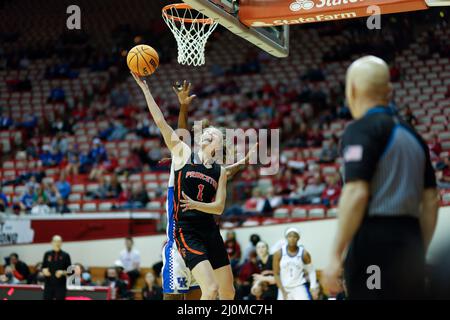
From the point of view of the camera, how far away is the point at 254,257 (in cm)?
1535

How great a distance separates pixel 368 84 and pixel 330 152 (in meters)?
14.8

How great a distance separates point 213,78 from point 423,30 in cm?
683

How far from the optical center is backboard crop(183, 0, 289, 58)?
330 inches

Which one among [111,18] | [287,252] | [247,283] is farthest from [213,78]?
[287,252]

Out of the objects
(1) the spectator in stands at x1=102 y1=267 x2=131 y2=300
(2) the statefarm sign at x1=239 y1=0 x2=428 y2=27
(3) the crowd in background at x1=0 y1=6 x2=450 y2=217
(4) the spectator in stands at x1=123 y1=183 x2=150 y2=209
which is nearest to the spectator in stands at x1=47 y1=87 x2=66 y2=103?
(3) the crowd in background at x1=0 y1=6 x2=450 y2=217

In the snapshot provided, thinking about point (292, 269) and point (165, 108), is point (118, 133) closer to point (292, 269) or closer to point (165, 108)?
point (165, 108)

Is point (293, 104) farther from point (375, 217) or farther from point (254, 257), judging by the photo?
point (375, 217)

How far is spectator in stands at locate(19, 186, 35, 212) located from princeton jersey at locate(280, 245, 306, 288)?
10.0 m

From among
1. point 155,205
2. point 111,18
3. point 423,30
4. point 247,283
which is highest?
point 111,18

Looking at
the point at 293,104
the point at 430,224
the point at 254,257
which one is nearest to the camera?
the point at 430,224

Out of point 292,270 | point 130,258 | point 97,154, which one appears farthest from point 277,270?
point 97,154

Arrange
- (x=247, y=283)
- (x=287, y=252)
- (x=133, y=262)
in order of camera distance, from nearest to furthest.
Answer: (x=287, y=252) < (x=247, y=283) < (x=133, y=262)

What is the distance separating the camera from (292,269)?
11.8 metres

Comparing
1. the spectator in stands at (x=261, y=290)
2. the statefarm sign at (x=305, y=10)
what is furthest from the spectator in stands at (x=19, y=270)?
the statefarm sign at (x=305, y=10)
